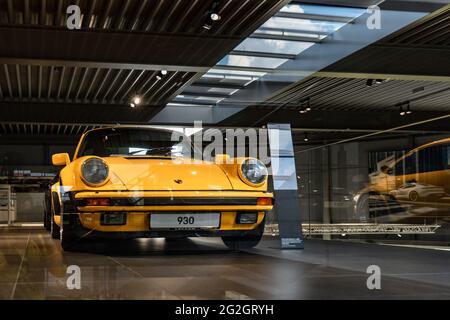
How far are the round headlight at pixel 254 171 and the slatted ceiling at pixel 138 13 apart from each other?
2.16 meters

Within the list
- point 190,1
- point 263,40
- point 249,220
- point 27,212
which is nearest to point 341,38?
point 263,40

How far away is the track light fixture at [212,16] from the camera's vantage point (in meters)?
5.20

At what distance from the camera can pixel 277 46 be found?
201 inches

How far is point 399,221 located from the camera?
4438mm

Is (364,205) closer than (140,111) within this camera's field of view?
No

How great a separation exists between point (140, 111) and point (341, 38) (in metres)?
2.18

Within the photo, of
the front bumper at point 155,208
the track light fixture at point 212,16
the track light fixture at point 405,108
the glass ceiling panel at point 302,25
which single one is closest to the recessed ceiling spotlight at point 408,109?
the track light fixture at point 405,108

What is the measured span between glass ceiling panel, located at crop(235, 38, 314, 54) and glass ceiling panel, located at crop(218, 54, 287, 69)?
290 millimetres

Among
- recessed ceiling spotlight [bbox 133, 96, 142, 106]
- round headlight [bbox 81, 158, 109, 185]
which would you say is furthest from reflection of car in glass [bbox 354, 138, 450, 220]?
round headlight [bbox 81, 158, 109, 185]

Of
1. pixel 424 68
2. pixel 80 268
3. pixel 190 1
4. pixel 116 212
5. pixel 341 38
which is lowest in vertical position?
pixel 80 268

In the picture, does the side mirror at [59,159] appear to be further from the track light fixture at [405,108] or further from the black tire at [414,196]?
the black tire at [414,196]

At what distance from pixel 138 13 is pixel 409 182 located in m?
2.88

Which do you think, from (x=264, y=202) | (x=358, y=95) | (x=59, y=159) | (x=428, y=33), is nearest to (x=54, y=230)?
(x=59, y=159)

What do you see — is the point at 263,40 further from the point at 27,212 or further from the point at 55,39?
the point at 27,212
